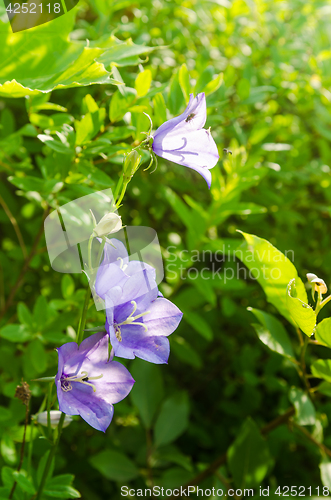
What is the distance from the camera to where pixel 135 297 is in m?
0.56

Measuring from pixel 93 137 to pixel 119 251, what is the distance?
1.05ft

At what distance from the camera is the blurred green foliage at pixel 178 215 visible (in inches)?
30.4

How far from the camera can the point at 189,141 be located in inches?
23.8

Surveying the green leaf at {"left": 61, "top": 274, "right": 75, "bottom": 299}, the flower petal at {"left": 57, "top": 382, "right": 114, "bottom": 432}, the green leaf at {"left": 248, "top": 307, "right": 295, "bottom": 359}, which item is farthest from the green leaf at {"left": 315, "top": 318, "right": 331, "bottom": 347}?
the green leaf at {"left": 61, "top": 274, "right": 75, "bottom": 299}

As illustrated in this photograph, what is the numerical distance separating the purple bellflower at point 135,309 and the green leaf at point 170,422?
0.90 metres

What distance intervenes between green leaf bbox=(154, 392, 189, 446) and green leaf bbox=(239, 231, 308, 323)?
2.43 ft

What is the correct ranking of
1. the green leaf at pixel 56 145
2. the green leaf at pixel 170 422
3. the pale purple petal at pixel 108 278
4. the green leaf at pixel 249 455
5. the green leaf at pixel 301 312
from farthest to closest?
1. the green leaf at pixel 170 422
2. the green leaf at pixel 249 455
3. the green leaf at pixel 56 145
4. the green leaf at pixel 301 312
5. the pale purple petal at pixel 108 278

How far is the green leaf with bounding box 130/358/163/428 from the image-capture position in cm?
135

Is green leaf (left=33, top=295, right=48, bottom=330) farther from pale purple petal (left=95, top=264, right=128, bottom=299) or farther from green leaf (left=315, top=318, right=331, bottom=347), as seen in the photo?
green leaf (left=315, top=318, right=331, bottom=347)

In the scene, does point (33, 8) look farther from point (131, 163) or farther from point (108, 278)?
point (108, 278)

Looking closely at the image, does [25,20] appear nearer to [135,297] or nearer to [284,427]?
[135,297]

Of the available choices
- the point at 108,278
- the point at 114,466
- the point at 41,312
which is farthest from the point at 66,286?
the point at 114,466

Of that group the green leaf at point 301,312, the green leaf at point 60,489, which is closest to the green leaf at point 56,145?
the green leaf at point 301,312

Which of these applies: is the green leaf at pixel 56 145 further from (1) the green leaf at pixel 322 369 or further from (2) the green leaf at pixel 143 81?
(1) the green leaf at pixel 322 369
